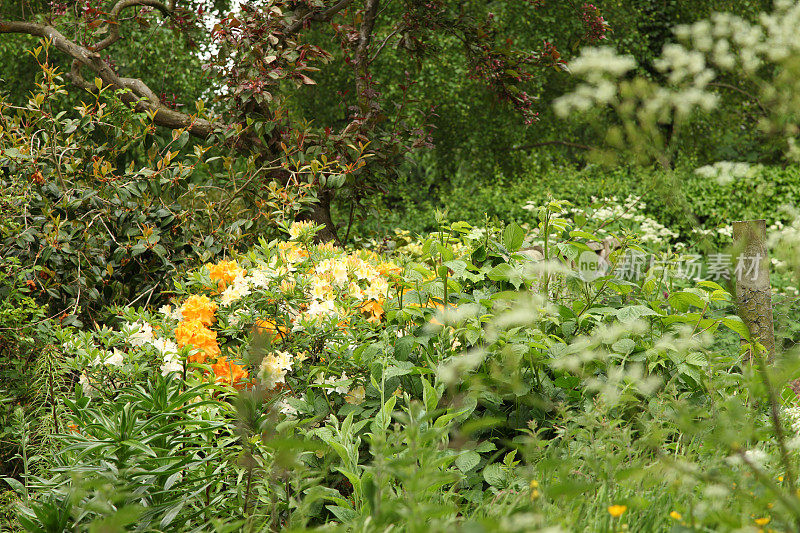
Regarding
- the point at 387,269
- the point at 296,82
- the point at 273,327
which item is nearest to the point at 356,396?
the point at 273,327

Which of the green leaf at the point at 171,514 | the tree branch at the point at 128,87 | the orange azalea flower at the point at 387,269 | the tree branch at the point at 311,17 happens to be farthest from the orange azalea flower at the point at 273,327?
the tree branch at the point at 311,17

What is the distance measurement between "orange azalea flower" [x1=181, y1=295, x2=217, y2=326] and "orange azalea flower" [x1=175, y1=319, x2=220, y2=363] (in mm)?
94

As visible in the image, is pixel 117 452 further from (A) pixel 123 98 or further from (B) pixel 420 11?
(B) pixel 420 11

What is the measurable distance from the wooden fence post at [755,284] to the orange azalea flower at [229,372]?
2.19m

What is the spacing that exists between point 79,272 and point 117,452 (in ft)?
6.34

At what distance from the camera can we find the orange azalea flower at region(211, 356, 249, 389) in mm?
2112

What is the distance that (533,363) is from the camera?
77.1 inches

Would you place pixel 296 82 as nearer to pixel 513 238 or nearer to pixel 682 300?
pixel 513 238

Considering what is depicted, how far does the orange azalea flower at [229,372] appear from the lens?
211cm

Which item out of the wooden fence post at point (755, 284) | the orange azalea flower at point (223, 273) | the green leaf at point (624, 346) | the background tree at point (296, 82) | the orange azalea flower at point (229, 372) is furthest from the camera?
the background tree at point (296, 82)

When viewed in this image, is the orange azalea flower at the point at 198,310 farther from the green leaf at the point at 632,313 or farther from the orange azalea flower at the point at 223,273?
the green leaf at the point at 632,313

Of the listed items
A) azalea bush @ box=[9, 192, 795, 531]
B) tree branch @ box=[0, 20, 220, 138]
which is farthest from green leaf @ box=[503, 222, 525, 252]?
tree branch @ box=[0, 20, 220, 138]

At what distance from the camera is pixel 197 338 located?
212 cm

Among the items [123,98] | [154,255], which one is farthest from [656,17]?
[154,255]
